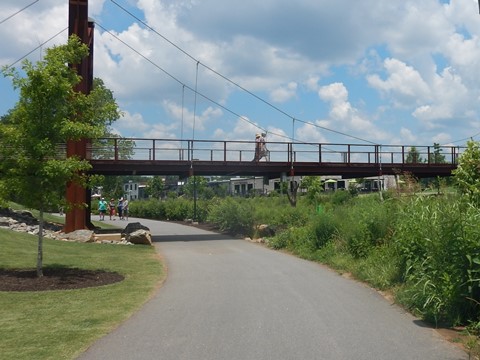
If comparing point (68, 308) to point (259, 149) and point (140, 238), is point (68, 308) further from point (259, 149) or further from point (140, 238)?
point (259, 149)

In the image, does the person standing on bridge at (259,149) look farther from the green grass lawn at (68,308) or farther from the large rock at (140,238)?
the green grass lawn at (68,308)

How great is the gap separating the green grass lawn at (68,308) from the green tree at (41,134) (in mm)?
2400

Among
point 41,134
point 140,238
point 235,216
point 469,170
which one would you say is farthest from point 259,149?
point 41,134

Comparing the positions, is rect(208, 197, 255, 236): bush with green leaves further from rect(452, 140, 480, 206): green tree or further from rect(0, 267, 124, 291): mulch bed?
rect(0, 267, 124, 291): mulch bed

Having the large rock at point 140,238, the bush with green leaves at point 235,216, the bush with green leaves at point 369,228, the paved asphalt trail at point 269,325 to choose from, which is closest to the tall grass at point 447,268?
the paved asphalt trail at point 269,325

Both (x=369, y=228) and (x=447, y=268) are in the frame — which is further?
(x=369, y=228)

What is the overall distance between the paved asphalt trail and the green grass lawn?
33cm

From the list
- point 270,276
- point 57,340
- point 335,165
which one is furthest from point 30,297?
point 335,165

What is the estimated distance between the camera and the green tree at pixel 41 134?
1195 cm

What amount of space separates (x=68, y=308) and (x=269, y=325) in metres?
3.57

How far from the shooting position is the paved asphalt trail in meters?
6.44

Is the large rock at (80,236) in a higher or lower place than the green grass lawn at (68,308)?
higher

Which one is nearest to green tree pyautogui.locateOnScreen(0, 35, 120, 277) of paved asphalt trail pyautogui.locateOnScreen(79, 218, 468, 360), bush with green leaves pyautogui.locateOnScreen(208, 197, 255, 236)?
paved asphalt trail pyautogui.locateOnScreen(79, 218, 468, 360)

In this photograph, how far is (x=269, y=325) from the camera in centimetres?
784
